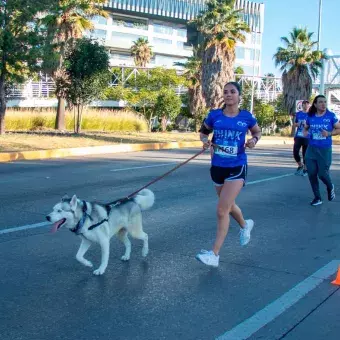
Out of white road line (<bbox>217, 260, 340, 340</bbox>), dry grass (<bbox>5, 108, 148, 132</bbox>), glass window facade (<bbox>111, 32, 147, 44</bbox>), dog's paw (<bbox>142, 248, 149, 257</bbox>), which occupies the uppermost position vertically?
glass window facade (<bbox>111, 32, 147, 44</bbox>)

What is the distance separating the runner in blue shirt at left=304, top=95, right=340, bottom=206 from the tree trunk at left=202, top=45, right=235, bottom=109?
2971 centimetres

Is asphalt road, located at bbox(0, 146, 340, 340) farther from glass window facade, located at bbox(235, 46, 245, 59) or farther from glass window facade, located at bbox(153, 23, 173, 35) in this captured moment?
glass window facade, located at bbox(235, 46, 245, 59)

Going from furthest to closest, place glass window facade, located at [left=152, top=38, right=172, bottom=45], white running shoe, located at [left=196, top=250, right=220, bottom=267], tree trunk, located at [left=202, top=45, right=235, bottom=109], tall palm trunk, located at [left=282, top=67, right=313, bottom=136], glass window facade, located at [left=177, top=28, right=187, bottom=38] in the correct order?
1. glass window facade, located at [left=177, top=28, right=187, bottom=38]
2. glass window facade, located at [left=152, top=38, right=172, bottom=45]
3. tall palm trunk, located at [left=282, top=67, right=313, bottom=136]
4. tree trunk, located at [left=202, top=45, right=235, bottom=109]
5. white running shoe, located at [left=196, top=250, right=220, bottom=267]

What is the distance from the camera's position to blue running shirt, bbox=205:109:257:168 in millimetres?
6090

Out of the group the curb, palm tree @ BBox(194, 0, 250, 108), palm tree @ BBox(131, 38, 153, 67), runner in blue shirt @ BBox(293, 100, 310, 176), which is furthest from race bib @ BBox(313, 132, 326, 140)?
palm tree @ BBox(131, 38, 153, 67)

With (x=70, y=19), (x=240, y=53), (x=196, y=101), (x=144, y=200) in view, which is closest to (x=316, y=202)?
(x=144, y=200)

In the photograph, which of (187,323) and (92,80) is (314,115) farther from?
(92,80)

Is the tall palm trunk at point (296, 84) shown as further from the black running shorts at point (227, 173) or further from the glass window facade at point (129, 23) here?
the glass window facade at point (129, 23)

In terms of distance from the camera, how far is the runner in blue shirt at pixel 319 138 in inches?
396

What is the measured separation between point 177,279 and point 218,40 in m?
35.0

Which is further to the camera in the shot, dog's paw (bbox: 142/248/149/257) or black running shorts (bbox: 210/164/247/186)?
dog's paw (bbox: 142/248/149/257)

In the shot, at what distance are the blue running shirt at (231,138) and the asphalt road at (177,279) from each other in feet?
3.68

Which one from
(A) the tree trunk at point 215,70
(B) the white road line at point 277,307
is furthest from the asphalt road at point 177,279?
(A) the tree trunk at point 215,70

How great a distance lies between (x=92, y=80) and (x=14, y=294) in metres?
21.8
